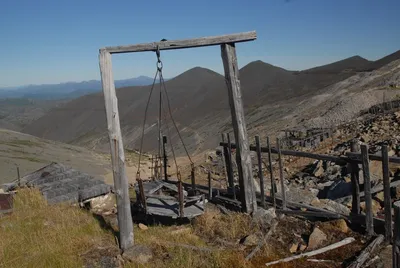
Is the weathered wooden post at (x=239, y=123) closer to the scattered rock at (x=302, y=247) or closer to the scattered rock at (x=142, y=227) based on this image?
the scattered rock at (x=302, y=247)

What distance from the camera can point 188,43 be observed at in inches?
255

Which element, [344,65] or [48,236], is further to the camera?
[344,65]

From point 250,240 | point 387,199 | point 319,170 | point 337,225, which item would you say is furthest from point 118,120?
point 319,170

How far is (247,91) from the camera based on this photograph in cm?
6969

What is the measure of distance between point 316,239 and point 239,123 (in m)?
2.35

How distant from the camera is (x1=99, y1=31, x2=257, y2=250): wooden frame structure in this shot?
239 inches

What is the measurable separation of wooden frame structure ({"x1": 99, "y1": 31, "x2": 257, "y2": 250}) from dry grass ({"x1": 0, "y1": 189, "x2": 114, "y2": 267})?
27.6 inches

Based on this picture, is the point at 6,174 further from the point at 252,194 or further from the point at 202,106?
the point at 202,106

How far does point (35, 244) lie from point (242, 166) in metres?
3.73

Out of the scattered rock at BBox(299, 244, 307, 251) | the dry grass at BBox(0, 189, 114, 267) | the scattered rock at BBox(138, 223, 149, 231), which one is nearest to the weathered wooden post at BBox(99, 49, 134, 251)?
the dry grass at BBox(0, 189, 114, 267)

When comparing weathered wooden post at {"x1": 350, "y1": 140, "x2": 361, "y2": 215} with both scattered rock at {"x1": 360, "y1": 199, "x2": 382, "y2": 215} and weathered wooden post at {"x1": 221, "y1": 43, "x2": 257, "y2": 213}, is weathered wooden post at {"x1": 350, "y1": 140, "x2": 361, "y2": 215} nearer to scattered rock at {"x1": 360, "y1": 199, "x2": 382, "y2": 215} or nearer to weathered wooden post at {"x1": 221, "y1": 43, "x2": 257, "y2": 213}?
weathered wooden post at {"x1": 221, "y1": 43, "x2": 257, "y2": 213}

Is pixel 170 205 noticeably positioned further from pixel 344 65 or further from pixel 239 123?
pixel 344 65

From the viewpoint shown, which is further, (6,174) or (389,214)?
(6,174)

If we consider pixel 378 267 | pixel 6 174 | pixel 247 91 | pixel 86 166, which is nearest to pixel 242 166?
pixel 378 267
